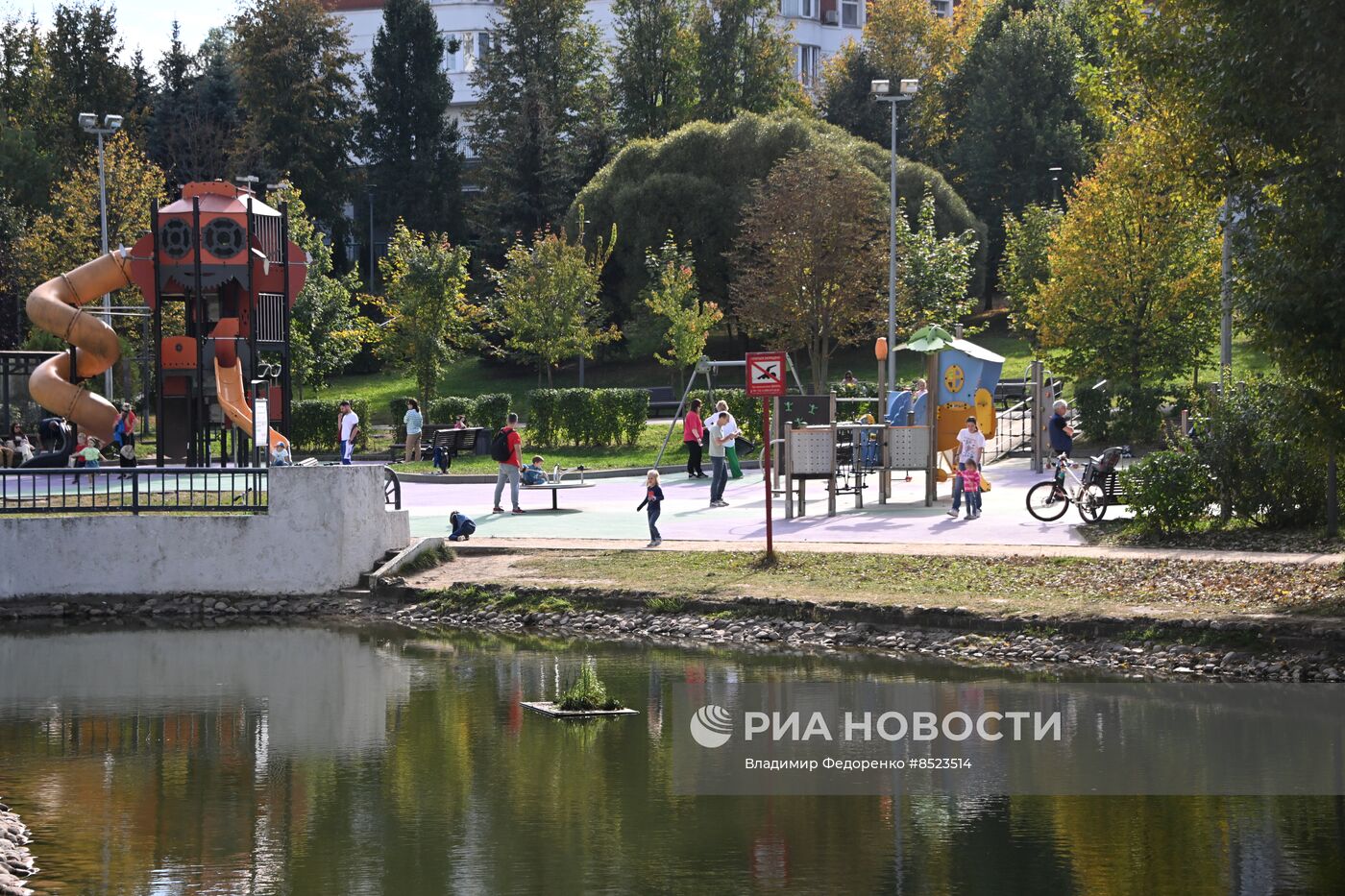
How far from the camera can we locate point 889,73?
75.4 m

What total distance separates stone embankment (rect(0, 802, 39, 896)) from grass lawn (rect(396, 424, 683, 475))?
25.2 metres

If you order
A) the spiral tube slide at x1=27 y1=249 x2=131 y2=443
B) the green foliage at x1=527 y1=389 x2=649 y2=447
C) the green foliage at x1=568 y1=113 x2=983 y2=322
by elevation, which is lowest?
the green foliage at x1=527 y1=389 x2=649 y2=447

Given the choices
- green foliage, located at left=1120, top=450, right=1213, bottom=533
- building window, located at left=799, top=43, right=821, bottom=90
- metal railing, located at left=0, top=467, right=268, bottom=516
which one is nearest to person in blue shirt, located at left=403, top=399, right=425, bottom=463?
metal railing, located at left=0, top=467, right=268, bottom=516

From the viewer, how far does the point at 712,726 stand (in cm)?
1530

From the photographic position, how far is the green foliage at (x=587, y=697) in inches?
627

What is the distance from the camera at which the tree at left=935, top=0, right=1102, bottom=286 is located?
6700 centimetres

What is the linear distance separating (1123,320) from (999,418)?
12.2 feet

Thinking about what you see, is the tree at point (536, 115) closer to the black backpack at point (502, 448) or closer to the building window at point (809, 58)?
the building window at point (809, 58)

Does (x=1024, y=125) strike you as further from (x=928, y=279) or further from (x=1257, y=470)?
(x=1257, y=470)

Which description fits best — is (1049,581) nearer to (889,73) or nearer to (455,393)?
(455,393)

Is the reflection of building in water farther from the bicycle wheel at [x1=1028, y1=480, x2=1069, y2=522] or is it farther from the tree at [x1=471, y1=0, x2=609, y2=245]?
the tree at [x1=471, y1=0, x2=609, y2=245]

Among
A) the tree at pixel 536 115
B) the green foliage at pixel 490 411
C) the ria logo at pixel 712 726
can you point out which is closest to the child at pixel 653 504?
the ria logo at pixel 712 726

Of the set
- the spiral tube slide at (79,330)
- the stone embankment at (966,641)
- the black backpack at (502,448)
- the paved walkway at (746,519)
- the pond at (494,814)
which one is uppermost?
the spiral tube slide at (79,330)

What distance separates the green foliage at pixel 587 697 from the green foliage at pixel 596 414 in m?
25.7
